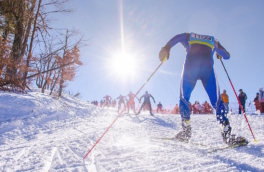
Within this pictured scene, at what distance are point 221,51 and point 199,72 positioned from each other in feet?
2.93

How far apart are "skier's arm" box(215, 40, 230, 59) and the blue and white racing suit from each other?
0.68ft

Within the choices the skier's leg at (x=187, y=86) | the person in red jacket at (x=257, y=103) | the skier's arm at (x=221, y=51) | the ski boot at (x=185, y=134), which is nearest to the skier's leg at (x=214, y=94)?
the skier's leg at (x=187, y=86)

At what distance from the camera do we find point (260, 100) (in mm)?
10898

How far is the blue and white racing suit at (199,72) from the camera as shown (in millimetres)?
2691

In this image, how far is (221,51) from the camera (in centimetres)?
320

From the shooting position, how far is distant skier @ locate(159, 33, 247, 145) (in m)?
2.64

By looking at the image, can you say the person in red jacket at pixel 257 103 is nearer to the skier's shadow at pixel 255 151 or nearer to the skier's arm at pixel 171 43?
the skier's arm at pixel 171 43

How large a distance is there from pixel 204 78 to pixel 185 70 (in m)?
0.35

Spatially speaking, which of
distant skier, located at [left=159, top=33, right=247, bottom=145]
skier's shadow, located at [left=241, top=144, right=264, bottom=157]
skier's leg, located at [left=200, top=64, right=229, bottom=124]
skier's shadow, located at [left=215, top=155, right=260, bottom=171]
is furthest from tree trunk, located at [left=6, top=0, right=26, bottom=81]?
skier's shadow, located at [left=241, top=144, right=264, bottom=157]

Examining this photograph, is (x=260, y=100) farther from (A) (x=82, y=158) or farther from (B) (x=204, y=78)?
(A) (x=82, y=158)

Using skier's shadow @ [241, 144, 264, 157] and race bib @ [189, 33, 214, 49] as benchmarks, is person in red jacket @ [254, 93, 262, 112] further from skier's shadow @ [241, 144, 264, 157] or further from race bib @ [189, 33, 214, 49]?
skier's shadow @ [241, 144, 264, 157]

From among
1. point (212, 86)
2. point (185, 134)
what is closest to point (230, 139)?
point (185, 134)

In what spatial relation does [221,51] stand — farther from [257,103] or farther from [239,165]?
[257,103]

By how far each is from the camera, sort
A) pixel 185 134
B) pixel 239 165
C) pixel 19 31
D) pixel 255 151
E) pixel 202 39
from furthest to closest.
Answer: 1. pixel 19 31
2. pixel 202 39
3. pixel 185 134
4. pixel 255 151
5. pixel 239 165
